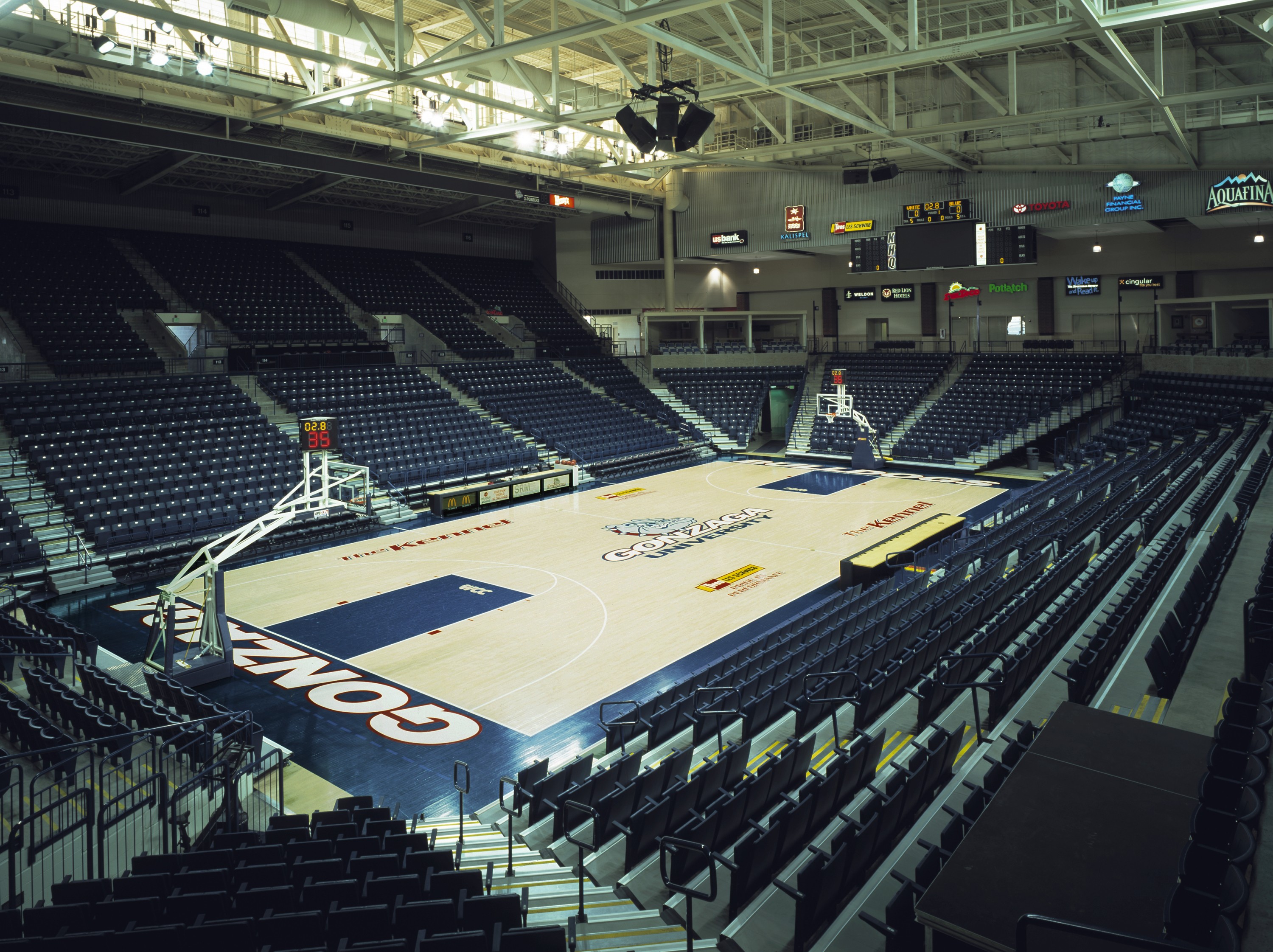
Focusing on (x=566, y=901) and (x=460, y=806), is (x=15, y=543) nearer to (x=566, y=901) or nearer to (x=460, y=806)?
(x=460, y=806)

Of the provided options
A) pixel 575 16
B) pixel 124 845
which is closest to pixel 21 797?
pixel 124 845

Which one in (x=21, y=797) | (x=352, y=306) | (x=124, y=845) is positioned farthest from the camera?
(x=352, y=306)

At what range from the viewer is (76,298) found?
2473 cm

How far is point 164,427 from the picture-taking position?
68.9 feet

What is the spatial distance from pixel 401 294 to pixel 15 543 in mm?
19818

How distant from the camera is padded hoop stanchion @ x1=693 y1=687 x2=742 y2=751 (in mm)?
8438

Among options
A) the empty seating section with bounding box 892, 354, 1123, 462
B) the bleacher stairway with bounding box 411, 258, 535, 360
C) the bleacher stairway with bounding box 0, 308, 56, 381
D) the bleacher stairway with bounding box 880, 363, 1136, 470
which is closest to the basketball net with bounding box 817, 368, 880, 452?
the bleacher stairway with bounding box 880, 363, 1136, 470

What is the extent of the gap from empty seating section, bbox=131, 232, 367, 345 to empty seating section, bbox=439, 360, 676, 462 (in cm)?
456

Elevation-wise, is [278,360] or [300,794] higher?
[278,360]

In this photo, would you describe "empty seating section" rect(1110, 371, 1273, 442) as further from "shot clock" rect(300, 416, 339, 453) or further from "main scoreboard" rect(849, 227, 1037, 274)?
"shot clock" rect(300, 416, 339, 453)

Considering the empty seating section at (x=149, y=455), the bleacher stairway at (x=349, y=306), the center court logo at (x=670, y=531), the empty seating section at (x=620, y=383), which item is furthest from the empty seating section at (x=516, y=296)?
the center court logo at (x=670, y=531)

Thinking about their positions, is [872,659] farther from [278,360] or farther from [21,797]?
[278,360]

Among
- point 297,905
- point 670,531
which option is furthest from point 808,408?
point 297,905

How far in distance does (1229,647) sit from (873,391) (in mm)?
26354
